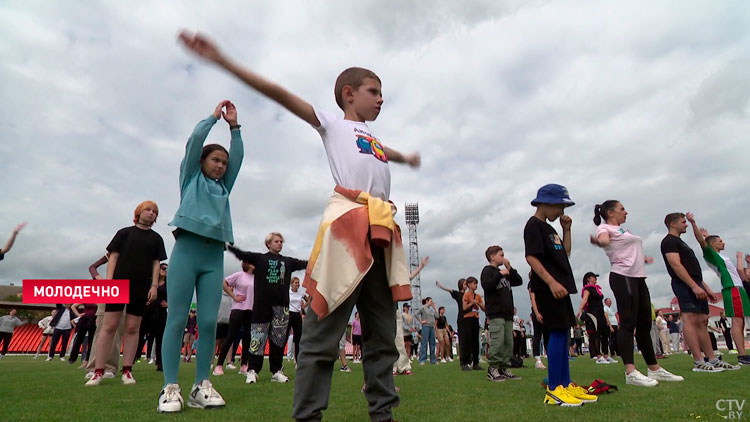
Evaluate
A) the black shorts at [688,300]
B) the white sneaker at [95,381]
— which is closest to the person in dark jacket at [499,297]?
the black shorts at [688,300]

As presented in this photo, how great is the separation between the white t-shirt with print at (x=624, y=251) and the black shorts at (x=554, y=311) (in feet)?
5.60

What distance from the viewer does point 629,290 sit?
18.1 feet

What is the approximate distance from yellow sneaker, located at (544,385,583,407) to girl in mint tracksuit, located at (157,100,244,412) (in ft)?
9.07

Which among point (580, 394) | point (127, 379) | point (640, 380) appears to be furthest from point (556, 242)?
point (127, 379)

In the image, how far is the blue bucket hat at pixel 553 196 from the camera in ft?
14.7

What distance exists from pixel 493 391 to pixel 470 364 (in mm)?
5580

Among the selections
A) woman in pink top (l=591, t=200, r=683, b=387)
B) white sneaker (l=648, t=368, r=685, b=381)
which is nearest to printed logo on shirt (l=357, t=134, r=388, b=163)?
woman in pink top (l=591, t=200, r=683, b=387)

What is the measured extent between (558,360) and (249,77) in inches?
139

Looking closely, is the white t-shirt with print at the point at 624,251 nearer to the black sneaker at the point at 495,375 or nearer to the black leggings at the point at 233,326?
the black sneaker at the point at 495,375

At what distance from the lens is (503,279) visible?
26.8 ft

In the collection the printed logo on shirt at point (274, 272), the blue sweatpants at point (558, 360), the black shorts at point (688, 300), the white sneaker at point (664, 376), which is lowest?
the white sneaker at point (664, 376)

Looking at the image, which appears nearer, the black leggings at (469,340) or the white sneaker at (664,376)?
the white sneaker at (664,376)

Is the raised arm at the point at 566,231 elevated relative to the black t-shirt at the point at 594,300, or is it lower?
elevated

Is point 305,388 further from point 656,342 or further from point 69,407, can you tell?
point 656,342
